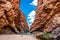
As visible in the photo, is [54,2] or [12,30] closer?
[54,2]

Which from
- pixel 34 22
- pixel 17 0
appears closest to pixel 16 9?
pixel 17 0

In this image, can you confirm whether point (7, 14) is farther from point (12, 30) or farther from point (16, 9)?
point (16, 9)

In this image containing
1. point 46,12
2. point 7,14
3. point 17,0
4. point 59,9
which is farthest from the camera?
point 17,0

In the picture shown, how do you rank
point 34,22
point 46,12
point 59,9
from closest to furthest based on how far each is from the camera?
point 59,9 < point 46,12 < point 34,22

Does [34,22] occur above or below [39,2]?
below

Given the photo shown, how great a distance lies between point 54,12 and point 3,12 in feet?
12.0

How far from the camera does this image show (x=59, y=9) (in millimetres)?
9734

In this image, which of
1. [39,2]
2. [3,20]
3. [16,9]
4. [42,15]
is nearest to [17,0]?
[16,9]

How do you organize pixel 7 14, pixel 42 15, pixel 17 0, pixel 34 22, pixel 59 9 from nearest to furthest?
pixel 59 9
pixel 7 14
pixel 42 15
pixel 34 22
pixel 17 0

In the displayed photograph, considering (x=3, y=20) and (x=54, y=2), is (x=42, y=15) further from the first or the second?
(x=3, y=20)

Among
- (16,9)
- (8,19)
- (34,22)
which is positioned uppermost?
(8,19)

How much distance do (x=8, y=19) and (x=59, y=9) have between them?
13.2ft

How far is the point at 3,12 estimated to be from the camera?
10.1 metres

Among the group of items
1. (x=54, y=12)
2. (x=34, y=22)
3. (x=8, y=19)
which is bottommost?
(x=34, y=22)
